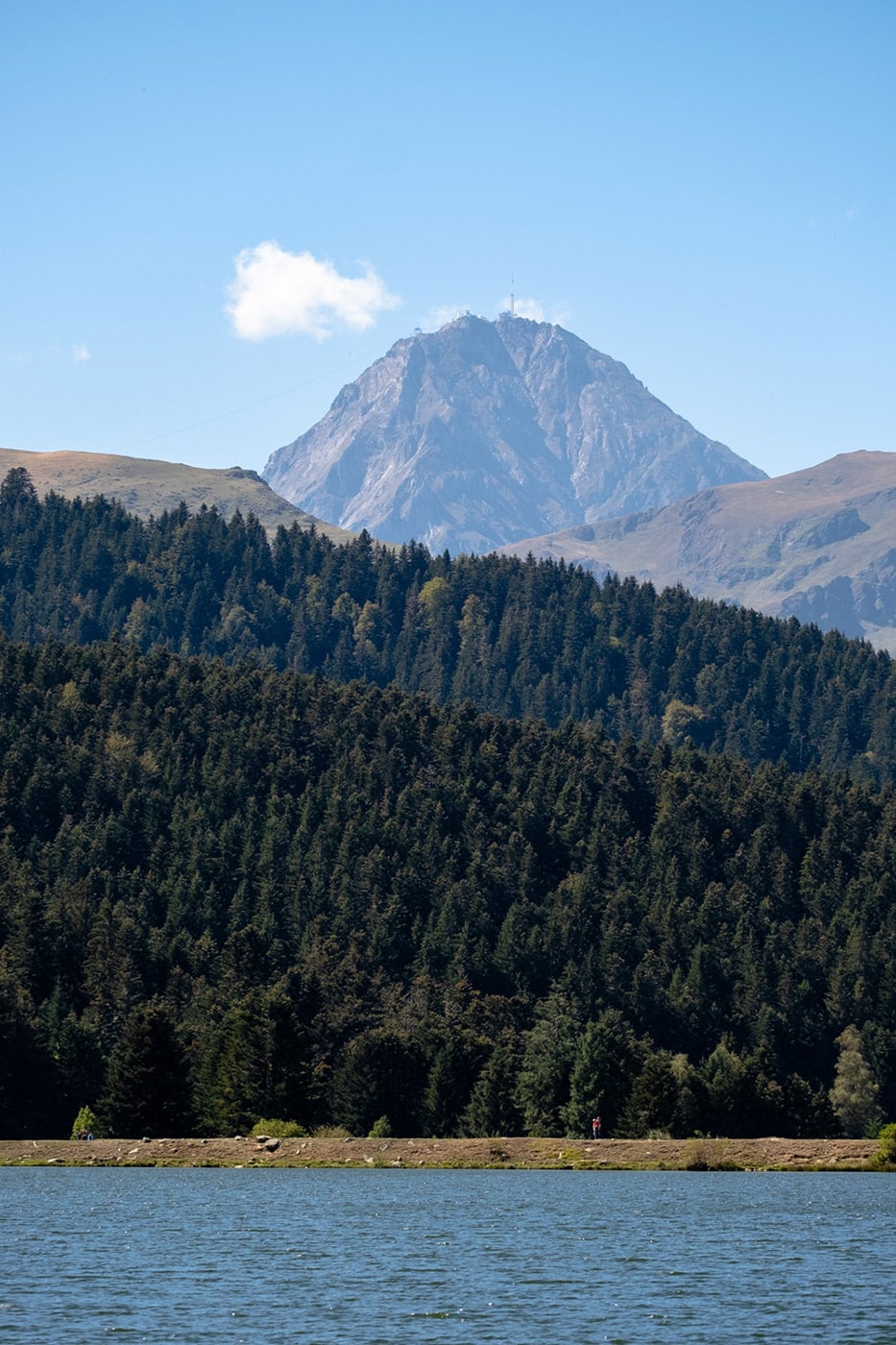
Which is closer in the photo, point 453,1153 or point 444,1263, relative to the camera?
point 444,1263

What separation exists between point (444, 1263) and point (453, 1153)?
2387 inches

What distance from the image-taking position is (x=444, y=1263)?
7094cm

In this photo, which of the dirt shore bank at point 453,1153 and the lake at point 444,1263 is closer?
the lake at point 444,1263

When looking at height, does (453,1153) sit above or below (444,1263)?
below

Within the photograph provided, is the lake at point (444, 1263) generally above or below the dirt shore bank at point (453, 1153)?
above

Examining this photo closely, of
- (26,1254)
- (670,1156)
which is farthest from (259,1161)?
(26,1254)

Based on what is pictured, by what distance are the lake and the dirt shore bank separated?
16.0 m

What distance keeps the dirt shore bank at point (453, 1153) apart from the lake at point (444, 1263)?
15992mm

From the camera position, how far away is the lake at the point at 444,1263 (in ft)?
184

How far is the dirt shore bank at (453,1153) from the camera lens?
12800 cm

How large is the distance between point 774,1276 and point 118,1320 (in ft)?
77.0

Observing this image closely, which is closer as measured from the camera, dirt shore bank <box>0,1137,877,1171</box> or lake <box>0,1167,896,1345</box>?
lake <box>0,1167,896,1345</box>

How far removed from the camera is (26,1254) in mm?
71375

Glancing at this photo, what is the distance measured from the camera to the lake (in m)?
56.2
